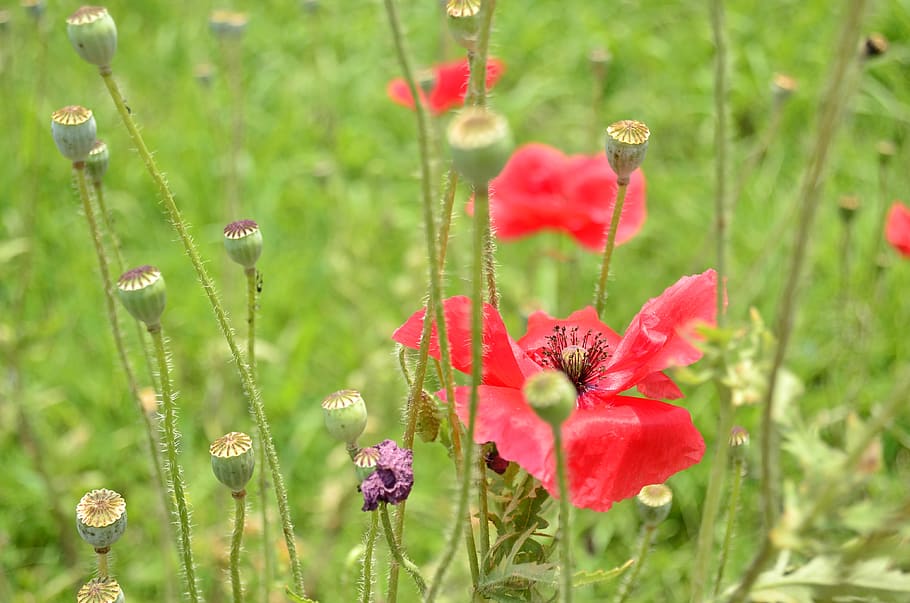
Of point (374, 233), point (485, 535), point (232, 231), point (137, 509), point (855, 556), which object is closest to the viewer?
point (855, 556)

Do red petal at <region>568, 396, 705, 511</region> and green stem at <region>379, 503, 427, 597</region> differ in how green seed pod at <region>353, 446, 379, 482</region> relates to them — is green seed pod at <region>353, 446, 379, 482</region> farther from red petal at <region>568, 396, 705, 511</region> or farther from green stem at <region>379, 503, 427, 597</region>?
red petal at <region>568, 396, 705, 511</region>

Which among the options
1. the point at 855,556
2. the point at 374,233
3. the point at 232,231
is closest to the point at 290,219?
the point at 374,233

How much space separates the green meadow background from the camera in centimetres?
194

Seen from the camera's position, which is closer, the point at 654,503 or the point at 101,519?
the point at 101,519

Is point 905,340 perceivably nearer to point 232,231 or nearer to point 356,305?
point 356,305

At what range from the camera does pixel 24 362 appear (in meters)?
2.24

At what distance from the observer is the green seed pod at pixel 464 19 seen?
0.90 meters

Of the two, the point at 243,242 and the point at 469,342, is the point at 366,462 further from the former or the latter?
the point at 243,242

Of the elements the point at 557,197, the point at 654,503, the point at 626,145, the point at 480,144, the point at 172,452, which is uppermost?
the point at 480,144

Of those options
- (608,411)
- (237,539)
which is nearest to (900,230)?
(608,411)

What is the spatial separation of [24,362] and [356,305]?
0.73 metres

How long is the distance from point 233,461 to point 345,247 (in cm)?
153

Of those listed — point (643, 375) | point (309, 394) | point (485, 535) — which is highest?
point (643, 375)

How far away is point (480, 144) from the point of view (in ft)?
2.20
